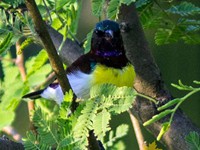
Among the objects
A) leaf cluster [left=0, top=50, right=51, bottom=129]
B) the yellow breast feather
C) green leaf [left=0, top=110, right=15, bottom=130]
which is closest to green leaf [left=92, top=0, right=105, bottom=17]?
the yellow breast feather

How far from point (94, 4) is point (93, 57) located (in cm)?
63

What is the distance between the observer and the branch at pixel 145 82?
4.87 feet

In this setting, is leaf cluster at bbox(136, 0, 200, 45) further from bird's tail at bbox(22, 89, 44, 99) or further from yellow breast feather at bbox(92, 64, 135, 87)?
bird's tail at bbox(22, 89, 44, 99)

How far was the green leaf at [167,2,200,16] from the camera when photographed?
4.78 feet

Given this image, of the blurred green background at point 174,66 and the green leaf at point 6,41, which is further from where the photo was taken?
the blurred green background at point 174,66

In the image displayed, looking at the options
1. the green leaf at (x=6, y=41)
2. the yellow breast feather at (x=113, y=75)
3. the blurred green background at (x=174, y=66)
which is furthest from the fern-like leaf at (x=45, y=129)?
the blurred green background at (x=174, y=66)

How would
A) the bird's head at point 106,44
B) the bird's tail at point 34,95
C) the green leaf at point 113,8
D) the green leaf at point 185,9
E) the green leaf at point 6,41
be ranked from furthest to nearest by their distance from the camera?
the bird's tail at point 34,95 → the bird's head at point 106,44 → the green leaf at point 185,9 → the green leaf at point 113,8 → the green leaf at point 6,41

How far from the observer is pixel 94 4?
124 centimetres

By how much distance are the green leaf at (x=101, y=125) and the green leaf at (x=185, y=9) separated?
601mm

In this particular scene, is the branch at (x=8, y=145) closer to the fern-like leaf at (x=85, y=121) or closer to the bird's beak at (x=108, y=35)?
the fern-like leaf at (x=85, y=121)

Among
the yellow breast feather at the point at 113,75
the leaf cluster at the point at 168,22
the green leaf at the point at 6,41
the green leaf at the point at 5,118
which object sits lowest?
Answer: the green leaf at the point at 5,118

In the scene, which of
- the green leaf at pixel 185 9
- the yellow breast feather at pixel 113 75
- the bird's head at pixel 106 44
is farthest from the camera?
the bird's head at pixel 106 44

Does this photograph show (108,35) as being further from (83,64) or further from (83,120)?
(83,120)

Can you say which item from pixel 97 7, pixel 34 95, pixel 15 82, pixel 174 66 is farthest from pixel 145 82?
pixel 174 66
